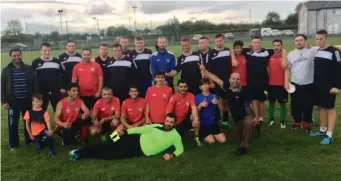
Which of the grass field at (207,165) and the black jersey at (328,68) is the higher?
the black jersey at (328,68)

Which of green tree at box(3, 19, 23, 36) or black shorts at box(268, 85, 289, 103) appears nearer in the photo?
black shorts at box(268, 85, 289, 103)

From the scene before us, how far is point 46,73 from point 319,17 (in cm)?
6831

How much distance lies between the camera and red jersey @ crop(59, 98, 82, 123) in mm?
5914

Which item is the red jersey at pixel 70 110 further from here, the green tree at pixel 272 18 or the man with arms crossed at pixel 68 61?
the green tree at pixel 272 18

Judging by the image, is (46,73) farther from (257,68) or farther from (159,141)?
(257,68)

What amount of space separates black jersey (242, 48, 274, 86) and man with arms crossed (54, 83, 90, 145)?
336 cm

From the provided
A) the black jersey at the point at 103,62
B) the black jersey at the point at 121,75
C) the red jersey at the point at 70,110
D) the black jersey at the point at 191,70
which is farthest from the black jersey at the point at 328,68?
the red jersey at the point at 70,110

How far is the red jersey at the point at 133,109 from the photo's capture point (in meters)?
6.00

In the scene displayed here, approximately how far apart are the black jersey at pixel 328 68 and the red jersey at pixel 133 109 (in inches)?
128

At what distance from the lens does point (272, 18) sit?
76.9m

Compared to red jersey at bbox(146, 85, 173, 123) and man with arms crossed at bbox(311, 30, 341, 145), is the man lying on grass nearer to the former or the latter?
red jersey at bbox(146, 85, 173, 123)

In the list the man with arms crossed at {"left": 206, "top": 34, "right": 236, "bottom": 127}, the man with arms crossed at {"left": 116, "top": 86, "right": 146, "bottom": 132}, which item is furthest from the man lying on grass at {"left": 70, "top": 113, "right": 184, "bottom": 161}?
the man with arms crossed at {"left": 206, "top": 34, "right": 236, "bottom": 127}

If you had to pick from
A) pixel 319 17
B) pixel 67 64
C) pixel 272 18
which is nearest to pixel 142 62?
pixel 67 64

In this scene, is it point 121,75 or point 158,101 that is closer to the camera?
point 158,101
